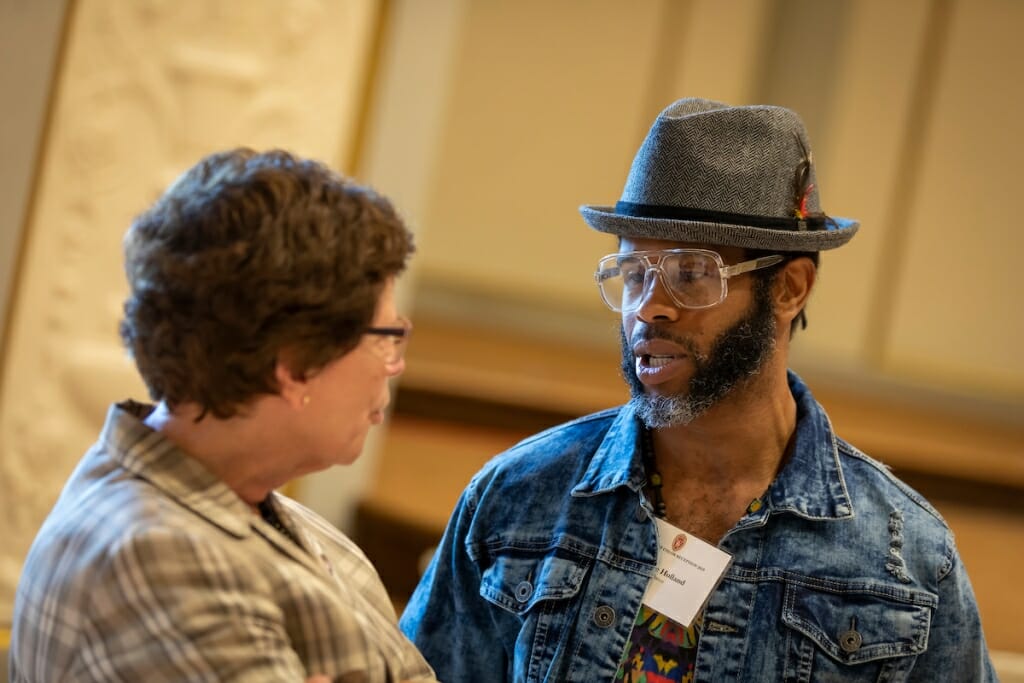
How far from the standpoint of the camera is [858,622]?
1882 millimetres

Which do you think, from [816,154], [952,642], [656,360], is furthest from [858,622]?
[816,154]

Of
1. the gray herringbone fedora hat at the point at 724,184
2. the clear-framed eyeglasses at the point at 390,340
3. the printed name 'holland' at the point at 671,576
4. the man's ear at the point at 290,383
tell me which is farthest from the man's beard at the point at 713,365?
the man's ear at the point at 290,383

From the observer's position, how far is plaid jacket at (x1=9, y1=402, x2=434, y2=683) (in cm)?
127

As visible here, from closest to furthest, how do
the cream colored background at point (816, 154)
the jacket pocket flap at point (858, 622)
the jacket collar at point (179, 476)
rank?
the jacket collar at point (179, 476)
the jacket pocket flap at point (858, 622)
the cream colored background at point (816, 154)

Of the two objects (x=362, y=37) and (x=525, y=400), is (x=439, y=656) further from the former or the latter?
(x=525, y=400)

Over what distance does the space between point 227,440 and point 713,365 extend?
0.86 metres

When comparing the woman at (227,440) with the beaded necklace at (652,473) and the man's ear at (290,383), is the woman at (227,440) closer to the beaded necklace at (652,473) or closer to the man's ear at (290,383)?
the man's ear at (290,383)

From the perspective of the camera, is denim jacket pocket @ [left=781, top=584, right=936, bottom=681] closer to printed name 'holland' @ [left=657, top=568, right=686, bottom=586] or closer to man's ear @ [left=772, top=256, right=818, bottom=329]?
printed name 'holland' @ [left=657, top=568, right=686, bottom=586]

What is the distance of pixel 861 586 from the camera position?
1.90 metres

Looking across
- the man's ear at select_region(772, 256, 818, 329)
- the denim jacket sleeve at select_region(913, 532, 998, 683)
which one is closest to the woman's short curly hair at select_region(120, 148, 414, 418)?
the man's ear at select_region(772, 256, 818, 329)

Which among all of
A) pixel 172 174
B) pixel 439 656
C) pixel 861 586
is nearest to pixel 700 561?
pixel 861 586

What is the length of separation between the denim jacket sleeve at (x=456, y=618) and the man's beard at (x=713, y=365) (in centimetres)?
36

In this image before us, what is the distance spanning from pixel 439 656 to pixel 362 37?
1.72m

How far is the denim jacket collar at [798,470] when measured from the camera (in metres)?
1.95
